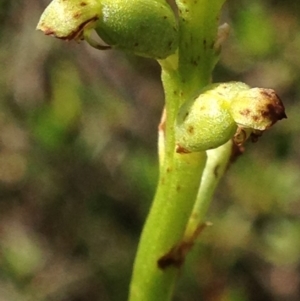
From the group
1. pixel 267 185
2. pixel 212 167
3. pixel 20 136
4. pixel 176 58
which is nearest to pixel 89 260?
pixel 20 136

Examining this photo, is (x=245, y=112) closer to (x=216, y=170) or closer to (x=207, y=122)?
(x=207, y=122)

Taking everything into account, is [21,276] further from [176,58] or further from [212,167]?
[176,58]

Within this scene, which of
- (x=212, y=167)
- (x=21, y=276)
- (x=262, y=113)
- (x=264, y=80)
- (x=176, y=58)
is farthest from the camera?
(x=264, y=80)

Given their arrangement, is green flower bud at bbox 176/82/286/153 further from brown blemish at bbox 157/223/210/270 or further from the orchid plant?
brown blemish at bbox 157/223/210/270

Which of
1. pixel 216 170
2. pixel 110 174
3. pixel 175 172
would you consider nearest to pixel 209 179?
pixel 216 170

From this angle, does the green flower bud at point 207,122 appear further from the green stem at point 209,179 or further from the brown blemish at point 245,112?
the green stem at point 209,179

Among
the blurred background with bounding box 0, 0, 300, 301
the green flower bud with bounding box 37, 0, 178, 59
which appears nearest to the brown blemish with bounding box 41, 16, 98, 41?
the green flower bud with bounding box 37, 0, 178, 59

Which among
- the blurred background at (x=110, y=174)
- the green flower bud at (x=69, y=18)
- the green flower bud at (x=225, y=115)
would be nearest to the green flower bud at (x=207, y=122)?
the green flower bud at (x=225, y=115)
